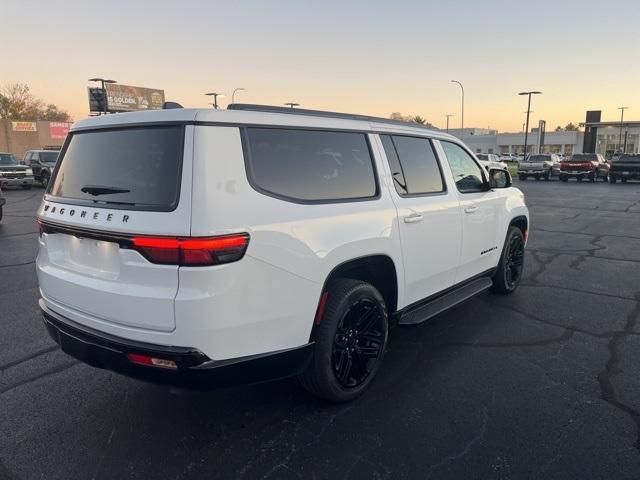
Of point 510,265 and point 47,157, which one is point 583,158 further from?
point 47,157

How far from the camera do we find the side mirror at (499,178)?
506 centimetres

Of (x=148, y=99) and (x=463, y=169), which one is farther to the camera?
(x=148, y=99)

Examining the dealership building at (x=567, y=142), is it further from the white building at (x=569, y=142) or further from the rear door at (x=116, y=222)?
the rear door at (x=116, y=222)

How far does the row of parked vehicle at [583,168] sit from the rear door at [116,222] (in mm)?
32499

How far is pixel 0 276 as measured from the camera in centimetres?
674

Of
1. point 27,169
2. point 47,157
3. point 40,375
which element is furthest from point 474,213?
point 47,157

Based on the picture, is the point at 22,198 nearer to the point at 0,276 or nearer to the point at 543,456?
the point at 0,276

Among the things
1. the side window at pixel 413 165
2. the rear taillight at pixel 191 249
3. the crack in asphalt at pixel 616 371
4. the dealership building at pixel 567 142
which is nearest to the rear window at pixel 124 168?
the rear taillight at pixel 191 249

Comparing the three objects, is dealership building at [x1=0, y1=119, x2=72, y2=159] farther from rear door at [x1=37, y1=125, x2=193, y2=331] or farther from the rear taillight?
the rear taillight

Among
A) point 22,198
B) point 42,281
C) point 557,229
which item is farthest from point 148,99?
point 42,281

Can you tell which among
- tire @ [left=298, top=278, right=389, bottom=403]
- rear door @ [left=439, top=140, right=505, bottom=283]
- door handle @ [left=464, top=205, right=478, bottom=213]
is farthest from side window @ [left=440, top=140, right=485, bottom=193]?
tire @ [left=298, top=278, right=389, bottom=403]

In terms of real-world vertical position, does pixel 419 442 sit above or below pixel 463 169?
below

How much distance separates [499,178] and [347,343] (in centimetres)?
299

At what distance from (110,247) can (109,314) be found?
0.36m
